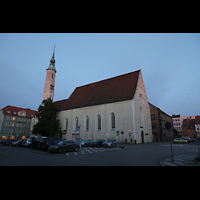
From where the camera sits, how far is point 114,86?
35.5m

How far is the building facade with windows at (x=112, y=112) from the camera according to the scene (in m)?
28.9

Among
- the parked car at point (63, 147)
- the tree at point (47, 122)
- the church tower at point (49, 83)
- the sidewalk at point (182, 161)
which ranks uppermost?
the church tower at point (49, 83)

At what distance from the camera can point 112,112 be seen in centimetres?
3120

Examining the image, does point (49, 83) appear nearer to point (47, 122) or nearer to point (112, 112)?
point (47, 122)

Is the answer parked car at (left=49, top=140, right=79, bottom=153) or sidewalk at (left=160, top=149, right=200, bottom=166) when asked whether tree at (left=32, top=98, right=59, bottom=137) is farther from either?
Result: sidewalk at (left=160, top=149, right=200, bottom=166)

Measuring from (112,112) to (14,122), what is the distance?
138 feet

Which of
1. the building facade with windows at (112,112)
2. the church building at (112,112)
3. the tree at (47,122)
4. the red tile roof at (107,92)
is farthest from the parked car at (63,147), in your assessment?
the tree at (47,122)

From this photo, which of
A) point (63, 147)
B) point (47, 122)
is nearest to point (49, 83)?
point (47, 122)

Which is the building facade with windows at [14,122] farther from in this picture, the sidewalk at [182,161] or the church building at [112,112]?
the sidewalk at [182,161]

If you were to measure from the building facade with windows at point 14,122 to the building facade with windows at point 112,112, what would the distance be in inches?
981

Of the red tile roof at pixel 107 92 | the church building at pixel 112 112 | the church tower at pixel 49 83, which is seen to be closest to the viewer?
the church building at pixel 112 112
